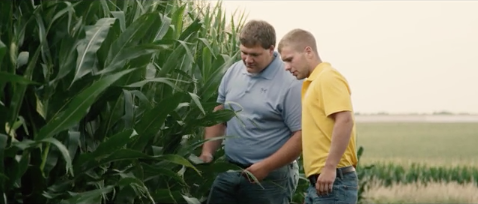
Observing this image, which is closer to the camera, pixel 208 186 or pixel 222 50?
pixel 208 186

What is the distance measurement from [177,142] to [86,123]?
81cm

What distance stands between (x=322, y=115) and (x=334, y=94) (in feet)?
0.54

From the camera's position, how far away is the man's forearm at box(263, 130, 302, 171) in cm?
616

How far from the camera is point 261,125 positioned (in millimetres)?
6332

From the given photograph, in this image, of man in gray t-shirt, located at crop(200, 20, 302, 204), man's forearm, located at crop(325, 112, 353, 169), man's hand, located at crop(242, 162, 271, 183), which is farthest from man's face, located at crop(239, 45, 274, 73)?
man's forearm, located at crop(325, 112, 353, 169)

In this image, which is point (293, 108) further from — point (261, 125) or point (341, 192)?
point (341, 192)

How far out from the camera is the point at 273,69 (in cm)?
642

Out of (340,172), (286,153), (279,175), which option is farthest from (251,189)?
(340,172)

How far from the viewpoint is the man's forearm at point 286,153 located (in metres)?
6.16

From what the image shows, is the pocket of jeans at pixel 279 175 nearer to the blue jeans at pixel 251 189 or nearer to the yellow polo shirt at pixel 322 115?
the blue jeans at pixel 251 189

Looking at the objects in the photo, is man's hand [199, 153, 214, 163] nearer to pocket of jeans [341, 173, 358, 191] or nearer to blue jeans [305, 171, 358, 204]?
blue jeans [305, 171, 358, 204]

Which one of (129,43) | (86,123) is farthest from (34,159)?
(129,43)

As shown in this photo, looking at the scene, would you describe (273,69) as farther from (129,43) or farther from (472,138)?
(472,138)

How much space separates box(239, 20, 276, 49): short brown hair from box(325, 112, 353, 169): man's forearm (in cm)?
87
